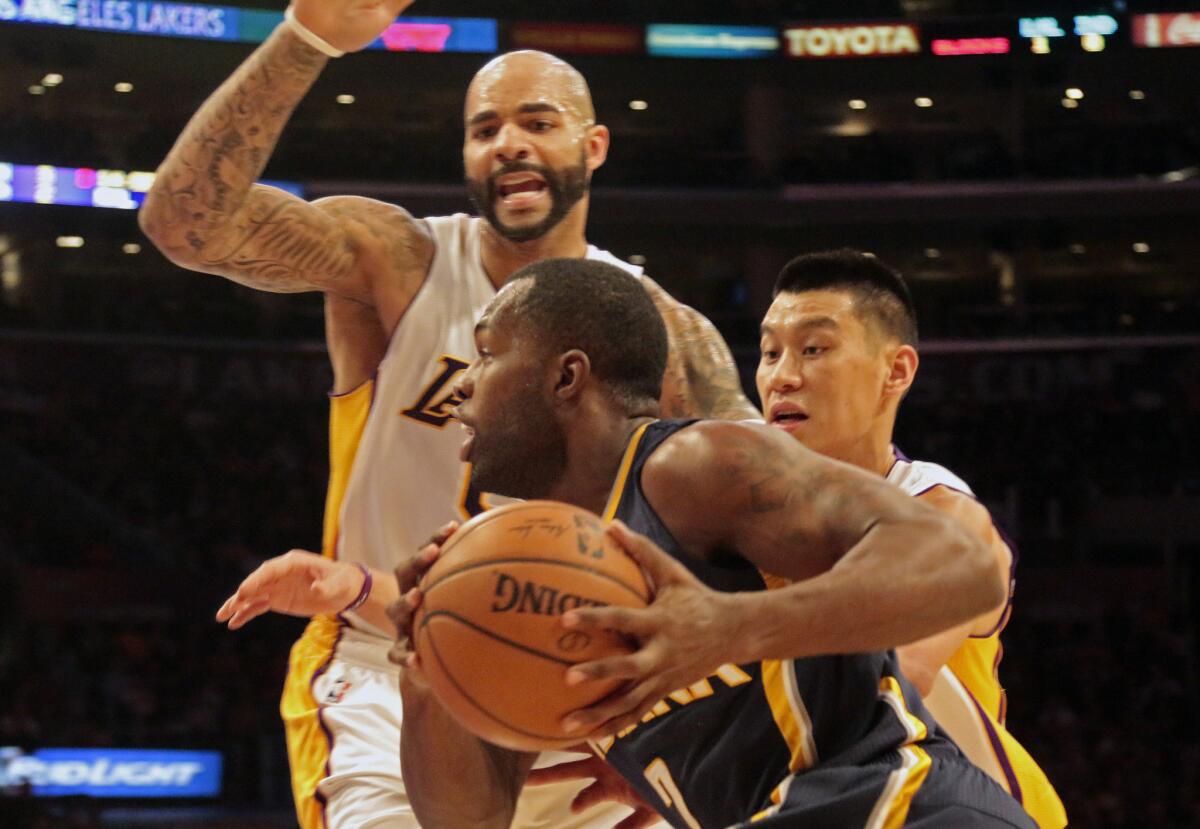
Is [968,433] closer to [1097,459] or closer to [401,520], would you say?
[1097,459]

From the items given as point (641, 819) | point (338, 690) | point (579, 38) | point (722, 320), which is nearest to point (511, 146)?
point (338, 690)

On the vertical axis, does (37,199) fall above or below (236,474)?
above

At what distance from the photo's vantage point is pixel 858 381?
380 centimetres

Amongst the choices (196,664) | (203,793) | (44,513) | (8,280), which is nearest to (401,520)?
(203,793)

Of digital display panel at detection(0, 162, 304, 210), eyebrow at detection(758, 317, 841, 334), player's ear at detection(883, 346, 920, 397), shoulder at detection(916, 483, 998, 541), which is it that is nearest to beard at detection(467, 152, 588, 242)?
eyebrow at detection(758, 317, 841, 334)

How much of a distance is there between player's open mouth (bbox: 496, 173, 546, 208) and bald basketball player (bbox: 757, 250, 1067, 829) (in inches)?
26.9

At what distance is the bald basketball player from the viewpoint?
3.72m

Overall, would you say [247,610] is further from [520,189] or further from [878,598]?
[520,189]

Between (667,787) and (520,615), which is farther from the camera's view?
(667,787)

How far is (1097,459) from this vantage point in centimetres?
1747

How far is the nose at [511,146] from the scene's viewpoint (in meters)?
3.89

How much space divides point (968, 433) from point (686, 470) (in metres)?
16.7

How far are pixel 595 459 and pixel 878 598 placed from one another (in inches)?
24.5

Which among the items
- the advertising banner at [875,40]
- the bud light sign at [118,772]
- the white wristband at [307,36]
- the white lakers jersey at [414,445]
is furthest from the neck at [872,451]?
the advertising banner at [875,40]
